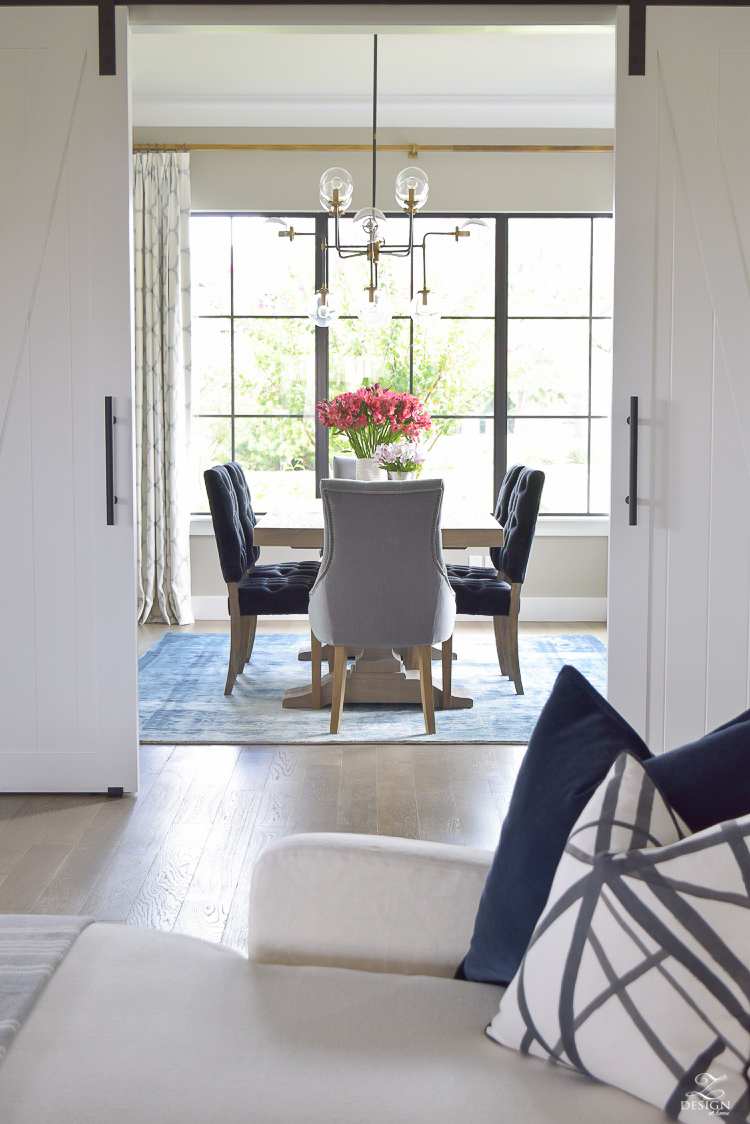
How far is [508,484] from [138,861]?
A: 3.06 meters

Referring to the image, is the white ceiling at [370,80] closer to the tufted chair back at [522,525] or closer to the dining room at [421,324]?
the dining room at [421,324]

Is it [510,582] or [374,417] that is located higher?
[374,417]

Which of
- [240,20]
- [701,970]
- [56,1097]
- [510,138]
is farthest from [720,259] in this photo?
[510,138]

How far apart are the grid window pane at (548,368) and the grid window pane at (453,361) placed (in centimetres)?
15

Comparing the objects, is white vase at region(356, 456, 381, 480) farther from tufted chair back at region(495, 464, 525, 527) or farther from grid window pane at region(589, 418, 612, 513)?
grid window pane at region(589, 418, 612, 513)

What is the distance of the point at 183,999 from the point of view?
4.28 feet

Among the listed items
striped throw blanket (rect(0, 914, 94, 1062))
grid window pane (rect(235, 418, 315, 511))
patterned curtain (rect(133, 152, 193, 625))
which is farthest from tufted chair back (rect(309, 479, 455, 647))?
grid window pane (rect(235, 418, 315, 511))

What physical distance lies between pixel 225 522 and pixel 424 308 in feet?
4.89

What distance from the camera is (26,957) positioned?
1431 mm

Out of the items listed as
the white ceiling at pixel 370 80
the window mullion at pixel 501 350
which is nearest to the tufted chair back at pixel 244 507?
the window mullion at pixel 501 350

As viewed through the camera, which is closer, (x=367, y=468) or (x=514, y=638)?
(x=514, y=638)

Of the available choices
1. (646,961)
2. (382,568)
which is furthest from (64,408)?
(646,961)

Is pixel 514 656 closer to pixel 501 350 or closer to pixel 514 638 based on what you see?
pixel 514 638

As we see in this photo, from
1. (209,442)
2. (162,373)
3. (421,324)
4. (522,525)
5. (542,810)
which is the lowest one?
(542,810)
